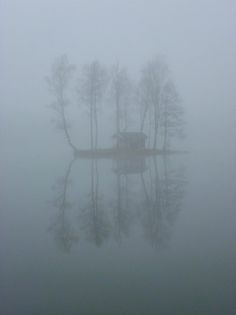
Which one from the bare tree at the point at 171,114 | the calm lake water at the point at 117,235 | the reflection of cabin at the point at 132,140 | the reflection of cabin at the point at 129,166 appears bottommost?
the calm lake water at the point at 117,235

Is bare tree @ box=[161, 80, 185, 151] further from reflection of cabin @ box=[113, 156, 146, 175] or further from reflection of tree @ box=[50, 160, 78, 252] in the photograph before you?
reflection of tree @ box=[50, 160, 78, 252]

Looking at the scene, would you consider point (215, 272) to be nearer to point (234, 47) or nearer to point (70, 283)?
point (70, 283)

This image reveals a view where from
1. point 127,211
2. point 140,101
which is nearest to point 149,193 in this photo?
point 127,211

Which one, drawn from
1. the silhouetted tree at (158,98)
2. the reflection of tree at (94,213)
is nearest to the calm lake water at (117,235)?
the reflection of tree at (94,213)

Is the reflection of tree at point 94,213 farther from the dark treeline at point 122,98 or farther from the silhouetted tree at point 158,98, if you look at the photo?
the silhouetted tree at point 158,98

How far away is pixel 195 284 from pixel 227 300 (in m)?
0.10

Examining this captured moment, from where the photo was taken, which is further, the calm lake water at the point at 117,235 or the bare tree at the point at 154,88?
the bare tree at the point at 154,88

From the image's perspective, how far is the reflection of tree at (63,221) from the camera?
4.46 feet

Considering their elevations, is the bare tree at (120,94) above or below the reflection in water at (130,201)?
above

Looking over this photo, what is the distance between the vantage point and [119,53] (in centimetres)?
148

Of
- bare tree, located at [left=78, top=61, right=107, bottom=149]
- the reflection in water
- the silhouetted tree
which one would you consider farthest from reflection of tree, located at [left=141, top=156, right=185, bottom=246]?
bare tree, located at [left=78, top=61, right=107, bottom=149]

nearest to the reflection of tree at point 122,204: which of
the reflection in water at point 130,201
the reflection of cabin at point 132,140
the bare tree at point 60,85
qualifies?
the reflection in water at point 130,201

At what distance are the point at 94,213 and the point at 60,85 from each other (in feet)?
1.52

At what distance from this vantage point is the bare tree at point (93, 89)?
1.43 m
